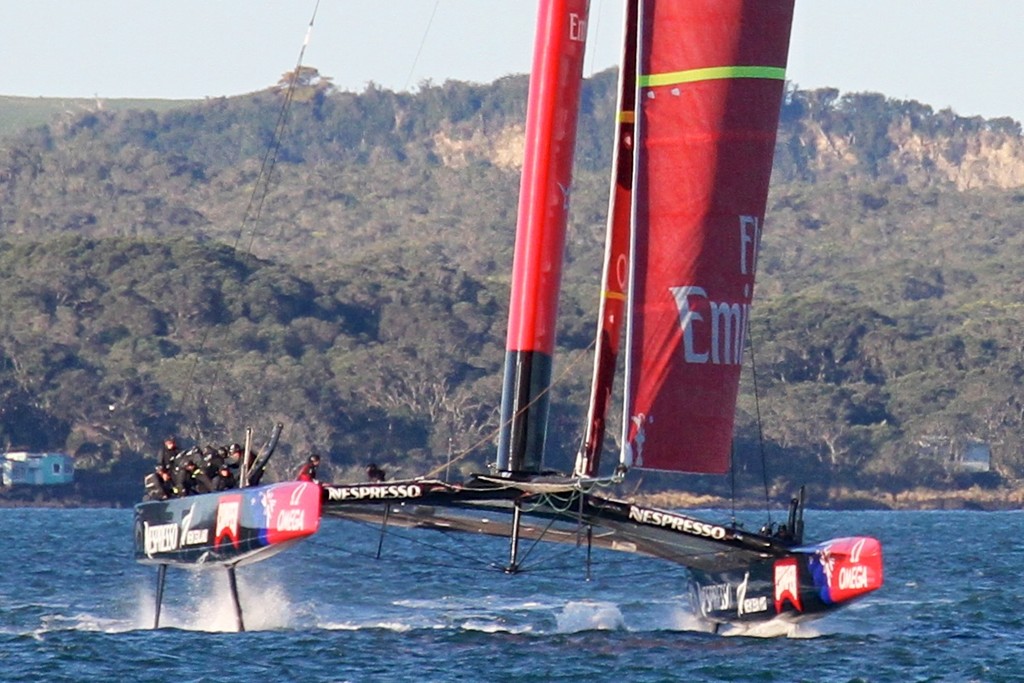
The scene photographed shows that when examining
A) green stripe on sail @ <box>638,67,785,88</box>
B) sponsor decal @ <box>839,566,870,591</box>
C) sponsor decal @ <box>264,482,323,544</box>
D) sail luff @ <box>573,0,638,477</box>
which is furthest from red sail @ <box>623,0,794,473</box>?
sponsor decal @ <box>264,482,323,544</box>

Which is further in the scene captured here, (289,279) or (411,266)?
(411,266)

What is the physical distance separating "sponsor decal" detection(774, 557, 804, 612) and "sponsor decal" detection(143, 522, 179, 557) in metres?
5.00

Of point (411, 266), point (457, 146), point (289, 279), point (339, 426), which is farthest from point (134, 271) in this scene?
point (457, 146)

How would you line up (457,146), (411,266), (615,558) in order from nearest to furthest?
1. (615,558)
2. (411,266)
3. (457,146)

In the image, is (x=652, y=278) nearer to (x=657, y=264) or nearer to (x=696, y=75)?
(x=657, y=264)

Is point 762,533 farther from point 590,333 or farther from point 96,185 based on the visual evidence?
point 96,185

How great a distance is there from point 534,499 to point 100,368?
62517 millimetres

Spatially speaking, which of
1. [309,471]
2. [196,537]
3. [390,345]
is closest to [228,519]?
[196,537]

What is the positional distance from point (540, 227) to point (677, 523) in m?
2.56

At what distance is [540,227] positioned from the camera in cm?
1753

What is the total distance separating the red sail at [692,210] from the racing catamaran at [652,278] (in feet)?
0.04

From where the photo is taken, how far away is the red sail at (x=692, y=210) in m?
17.2

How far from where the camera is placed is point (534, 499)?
680 inches

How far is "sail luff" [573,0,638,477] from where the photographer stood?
57.6 feet
